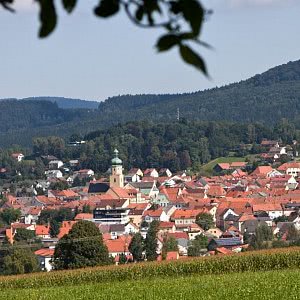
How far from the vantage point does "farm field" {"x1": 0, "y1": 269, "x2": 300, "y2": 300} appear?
599 inches

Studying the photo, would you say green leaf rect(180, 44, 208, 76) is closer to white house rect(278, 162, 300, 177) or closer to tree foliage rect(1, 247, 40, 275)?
tree foliage rect(1, 247, 40, 275)

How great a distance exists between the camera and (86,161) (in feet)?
447

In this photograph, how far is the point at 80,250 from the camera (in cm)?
3372

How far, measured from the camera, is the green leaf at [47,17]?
7.45 ft

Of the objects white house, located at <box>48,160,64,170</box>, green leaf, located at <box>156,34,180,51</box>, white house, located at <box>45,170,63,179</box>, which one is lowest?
green leaf, located at <box>156,34,180,51</box>

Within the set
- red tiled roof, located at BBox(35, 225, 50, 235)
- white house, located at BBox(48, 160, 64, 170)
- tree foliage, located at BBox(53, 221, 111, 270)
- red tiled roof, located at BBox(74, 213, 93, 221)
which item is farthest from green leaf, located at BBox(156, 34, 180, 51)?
white house, located at BBox(48, 160, 64, 170)

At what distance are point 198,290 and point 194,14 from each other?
14.6 meters

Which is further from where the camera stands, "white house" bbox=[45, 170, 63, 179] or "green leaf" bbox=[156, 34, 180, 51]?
"white house" bbox=[45, 170, 63, 179]

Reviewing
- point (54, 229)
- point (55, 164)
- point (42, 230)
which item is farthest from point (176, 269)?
point (55, 164)

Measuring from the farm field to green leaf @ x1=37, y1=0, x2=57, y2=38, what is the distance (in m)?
12.0

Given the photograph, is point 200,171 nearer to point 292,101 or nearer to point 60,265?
point 292,101

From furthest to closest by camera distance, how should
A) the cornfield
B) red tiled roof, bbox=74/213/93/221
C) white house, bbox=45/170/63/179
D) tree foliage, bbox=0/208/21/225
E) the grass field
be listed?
white house, bbox=45/170/63/179 < tree foliage, bbox=0/208/21/225 < red tiled roof, bbox=74/213/93/221 < the cornfield < the grass field

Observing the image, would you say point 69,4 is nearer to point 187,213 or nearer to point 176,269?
point 176,269

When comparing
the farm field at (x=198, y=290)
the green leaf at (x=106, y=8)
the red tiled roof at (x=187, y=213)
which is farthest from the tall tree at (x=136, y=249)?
the green leaf at (x=106, y=8)
